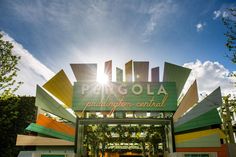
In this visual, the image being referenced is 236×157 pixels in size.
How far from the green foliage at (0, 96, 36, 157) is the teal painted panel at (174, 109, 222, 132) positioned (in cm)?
1068

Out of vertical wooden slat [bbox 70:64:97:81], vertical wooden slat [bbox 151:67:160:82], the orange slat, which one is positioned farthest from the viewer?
vertical wooden slat [bbox 70:64:97:81]

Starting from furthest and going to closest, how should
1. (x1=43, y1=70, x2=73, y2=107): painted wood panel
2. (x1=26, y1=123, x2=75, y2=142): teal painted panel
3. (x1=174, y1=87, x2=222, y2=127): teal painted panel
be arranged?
1. (x1=43, y1=70, x2=73, y2=107): painted wood panel
2. (x1=26, y1=123, x2=75, y2=142): teal painted panel
3. (x1=174, y1=87, x2=222, y2=127): teal painted panel

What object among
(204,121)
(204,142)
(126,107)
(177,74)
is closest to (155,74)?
(177,74)

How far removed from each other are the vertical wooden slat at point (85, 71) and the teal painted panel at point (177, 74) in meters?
3.49

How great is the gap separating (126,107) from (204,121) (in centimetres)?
329

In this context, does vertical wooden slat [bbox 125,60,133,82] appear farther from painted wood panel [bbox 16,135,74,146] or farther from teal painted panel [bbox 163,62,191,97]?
painted wood panel [bbox 16,135,74,146]

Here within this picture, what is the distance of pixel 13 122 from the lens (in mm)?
15227

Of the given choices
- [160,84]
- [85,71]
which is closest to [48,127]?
[85,71]

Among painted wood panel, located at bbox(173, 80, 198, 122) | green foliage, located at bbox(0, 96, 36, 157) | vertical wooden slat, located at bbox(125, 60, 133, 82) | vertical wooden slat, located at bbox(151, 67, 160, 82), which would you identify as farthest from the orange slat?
green foliage, located at bbox(0, 96, 36, 157)

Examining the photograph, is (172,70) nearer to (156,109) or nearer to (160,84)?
(160,84)

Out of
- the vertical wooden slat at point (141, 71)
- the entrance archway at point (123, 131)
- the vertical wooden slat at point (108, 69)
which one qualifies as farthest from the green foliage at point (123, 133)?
the vertical wooden slat at point (141, 71)

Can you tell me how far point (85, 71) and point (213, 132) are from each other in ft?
20.7

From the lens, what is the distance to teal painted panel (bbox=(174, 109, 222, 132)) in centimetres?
805

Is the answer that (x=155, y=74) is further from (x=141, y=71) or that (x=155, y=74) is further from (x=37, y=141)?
(x=37, y=141)
